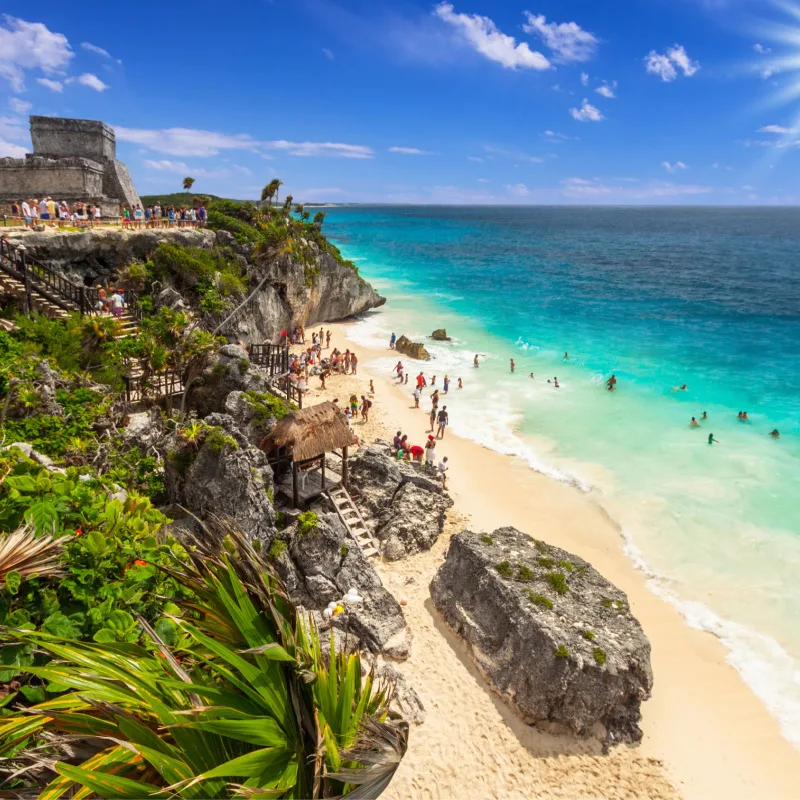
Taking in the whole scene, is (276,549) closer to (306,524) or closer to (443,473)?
(306,524)

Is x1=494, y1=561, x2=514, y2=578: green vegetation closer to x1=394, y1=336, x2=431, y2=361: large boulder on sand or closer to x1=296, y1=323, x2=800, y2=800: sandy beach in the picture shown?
x1=296, y1=323, x2=800, y2=800: sandy beach

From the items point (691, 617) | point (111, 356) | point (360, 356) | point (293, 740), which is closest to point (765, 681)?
point (691, 617)

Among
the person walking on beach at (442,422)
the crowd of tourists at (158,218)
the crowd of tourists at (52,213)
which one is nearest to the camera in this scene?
the crowd of tourists at (52,213)

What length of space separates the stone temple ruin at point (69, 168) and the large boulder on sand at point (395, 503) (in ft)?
74.9

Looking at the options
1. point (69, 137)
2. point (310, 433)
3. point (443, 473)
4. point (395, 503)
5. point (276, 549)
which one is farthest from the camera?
point (69, 137)

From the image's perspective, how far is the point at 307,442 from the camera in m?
13.6

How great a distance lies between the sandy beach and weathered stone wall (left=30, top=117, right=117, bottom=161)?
30.3m

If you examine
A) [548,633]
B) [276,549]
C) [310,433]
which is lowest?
[548,633]

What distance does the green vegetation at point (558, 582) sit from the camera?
11.9m

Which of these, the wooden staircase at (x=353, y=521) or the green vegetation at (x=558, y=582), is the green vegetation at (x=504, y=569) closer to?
the green vegetation at (x=558, y=582)

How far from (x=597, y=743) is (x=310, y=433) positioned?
9.72 m

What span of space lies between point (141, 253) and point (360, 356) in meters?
15.3

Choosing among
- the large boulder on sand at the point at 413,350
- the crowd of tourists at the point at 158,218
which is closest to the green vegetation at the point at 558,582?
the large boulder on sand at the point at 413,350

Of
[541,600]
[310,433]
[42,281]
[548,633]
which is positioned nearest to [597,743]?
[548,633]
